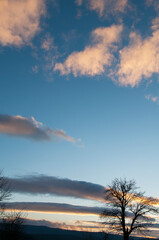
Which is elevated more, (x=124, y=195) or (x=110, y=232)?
(x=124, y=195)

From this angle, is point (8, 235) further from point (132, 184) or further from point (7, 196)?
point (132, 184)

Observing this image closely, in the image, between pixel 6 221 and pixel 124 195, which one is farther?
pixel 6 221

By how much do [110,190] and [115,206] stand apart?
266 centimetres

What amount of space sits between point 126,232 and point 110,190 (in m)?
6.77

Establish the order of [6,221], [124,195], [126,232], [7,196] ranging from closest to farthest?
1. [7,196]
2. [126,232]
3. [124,195]
4. [6,221]

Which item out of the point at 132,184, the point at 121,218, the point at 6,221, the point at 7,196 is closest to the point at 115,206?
the point at 121,218

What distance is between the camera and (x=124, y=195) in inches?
1540

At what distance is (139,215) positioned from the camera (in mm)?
37688

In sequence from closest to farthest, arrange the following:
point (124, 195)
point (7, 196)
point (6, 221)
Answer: point (7, 196), point (124, 195), point (6, 221)

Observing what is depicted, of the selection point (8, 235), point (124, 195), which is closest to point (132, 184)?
point (124, 195)

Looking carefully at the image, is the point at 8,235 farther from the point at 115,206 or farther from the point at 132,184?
the point at 132,184

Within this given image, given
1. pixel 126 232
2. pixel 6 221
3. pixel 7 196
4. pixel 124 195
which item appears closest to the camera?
pixel 7 196

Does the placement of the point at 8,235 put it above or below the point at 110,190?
below

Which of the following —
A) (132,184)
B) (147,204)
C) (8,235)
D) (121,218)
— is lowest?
(8,235)
